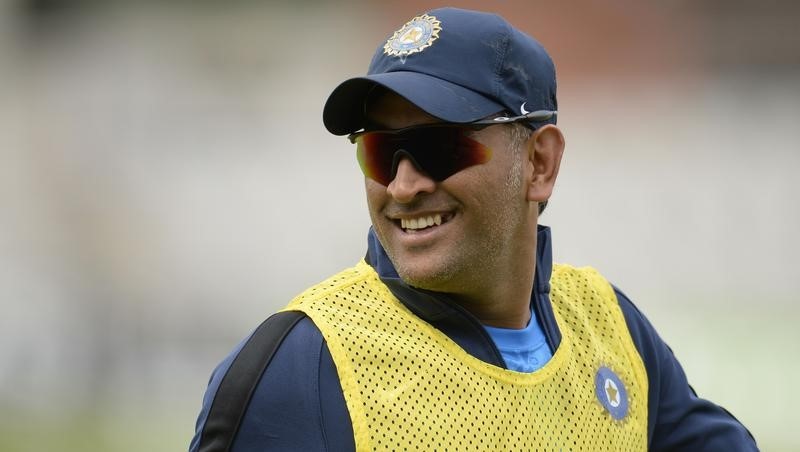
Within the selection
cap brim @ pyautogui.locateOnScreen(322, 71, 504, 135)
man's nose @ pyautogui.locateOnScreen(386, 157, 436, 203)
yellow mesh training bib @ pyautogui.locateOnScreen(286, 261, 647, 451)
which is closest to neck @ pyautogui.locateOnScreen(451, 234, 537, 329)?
yellow mesh training bib @ pyautogui.locateOnScreen(286, 261, 647, 451)

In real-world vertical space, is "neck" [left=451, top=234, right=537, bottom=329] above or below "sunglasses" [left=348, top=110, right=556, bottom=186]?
below

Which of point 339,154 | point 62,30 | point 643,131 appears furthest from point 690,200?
point 62,30

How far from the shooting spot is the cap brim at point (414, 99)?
2037 mm

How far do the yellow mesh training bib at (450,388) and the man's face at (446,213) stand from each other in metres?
0.10

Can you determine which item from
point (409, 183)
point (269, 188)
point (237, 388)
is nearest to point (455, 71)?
point (409, 183)

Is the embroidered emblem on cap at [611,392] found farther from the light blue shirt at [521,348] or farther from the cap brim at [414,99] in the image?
the cap brim at [414,99]

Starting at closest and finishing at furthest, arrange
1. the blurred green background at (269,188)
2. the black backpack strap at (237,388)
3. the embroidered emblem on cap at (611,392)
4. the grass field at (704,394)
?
the black backpack strap at (237,388) → the embroidered emblem on cap at (611,392) → the grass field at (704,394) → the blurred green background at (269,188)

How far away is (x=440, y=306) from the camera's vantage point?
2141 millimetres

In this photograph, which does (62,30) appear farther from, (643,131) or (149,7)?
(643,131)

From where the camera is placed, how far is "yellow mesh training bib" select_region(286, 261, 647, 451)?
196 cm

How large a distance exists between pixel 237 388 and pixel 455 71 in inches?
28.3

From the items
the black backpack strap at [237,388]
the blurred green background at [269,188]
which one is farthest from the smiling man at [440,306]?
the blurred green background at [269,188]

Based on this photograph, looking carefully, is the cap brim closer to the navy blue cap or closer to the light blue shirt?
the navy blue cap

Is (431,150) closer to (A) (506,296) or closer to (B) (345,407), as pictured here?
(A) (506,296)
